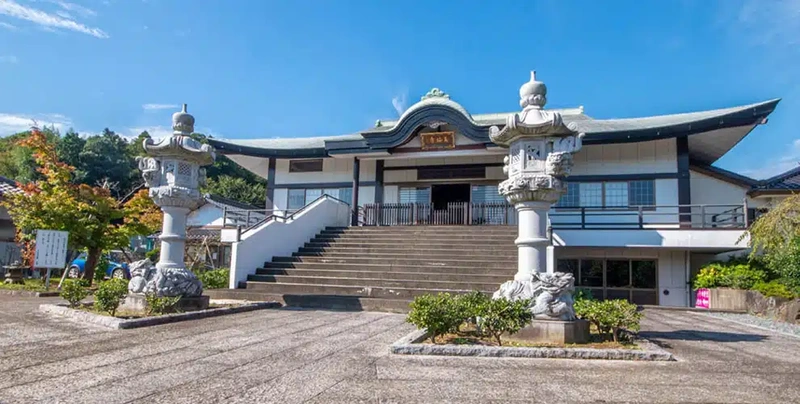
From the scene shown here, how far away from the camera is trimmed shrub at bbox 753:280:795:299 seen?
35.3 ft

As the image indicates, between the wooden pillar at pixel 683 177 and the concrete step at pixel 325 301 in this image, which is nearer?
the concrete step at pixel 325 301

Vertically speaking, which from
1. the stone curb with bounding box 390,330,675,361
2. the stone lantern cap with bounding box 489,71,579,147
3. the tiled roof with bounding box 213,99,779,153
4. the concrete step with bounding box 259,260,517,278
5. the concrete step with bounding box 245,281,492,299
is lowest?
the stone curb with bounding box 390,330,675,361

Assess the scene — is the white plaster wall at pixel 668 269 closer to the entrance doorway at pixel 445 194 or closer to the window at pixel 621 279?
the window at pixel 621 279

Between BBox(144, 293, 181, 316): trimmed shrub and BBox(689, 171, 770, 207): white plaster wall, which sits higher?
BBox(689, 171, 770, 207): white plaster wall

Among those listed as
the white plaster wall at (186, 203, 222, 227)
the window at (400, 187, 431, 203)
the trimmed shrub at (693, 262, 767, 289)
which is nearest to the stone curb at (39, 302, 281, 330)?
the window at (400, 187, 431, 203)

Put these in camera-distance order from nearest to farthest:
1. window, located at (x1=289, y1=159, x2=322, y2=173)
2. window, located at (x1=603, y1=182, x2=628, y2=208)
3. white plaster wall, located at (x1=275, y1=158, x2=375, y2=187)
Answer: window, located at (x1=603, y1=182, x2=628, y2=208)
white plaster wall, located at (x1=275, y1=158, x2=375, y2=187)
window, located at (x1=289, y1=159, x2=322, y2=173)

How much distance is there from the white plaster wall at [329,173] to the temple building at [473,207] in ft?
→ 0.15

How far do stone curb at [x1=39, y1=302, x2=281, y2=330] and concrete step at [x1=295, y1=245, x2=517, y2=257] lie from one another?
4322mm

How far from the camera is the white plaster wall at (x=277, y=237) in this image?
12123 mm

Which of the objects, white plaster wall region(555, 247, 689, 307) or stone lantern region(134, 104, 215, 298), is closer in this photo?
stone lantern region(134, 104, 215, 298)

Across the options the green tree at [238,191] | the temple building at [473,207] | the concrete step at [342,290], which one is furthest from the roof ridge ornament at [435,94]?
the green tree at [238,191]

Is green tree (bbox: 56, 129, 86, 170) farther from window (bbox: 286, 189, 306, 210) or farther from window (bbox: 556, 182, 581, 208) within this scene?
window (bbox: 556, 182, 581, 208)

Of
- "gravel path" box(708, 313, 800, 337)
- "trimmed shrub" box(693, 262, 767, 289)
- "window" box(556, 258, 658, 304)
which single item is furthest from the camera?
"window" box(556, 258, 658, 304)

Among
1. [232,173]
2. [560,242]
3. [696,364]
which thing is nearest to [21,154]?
[232,173]
